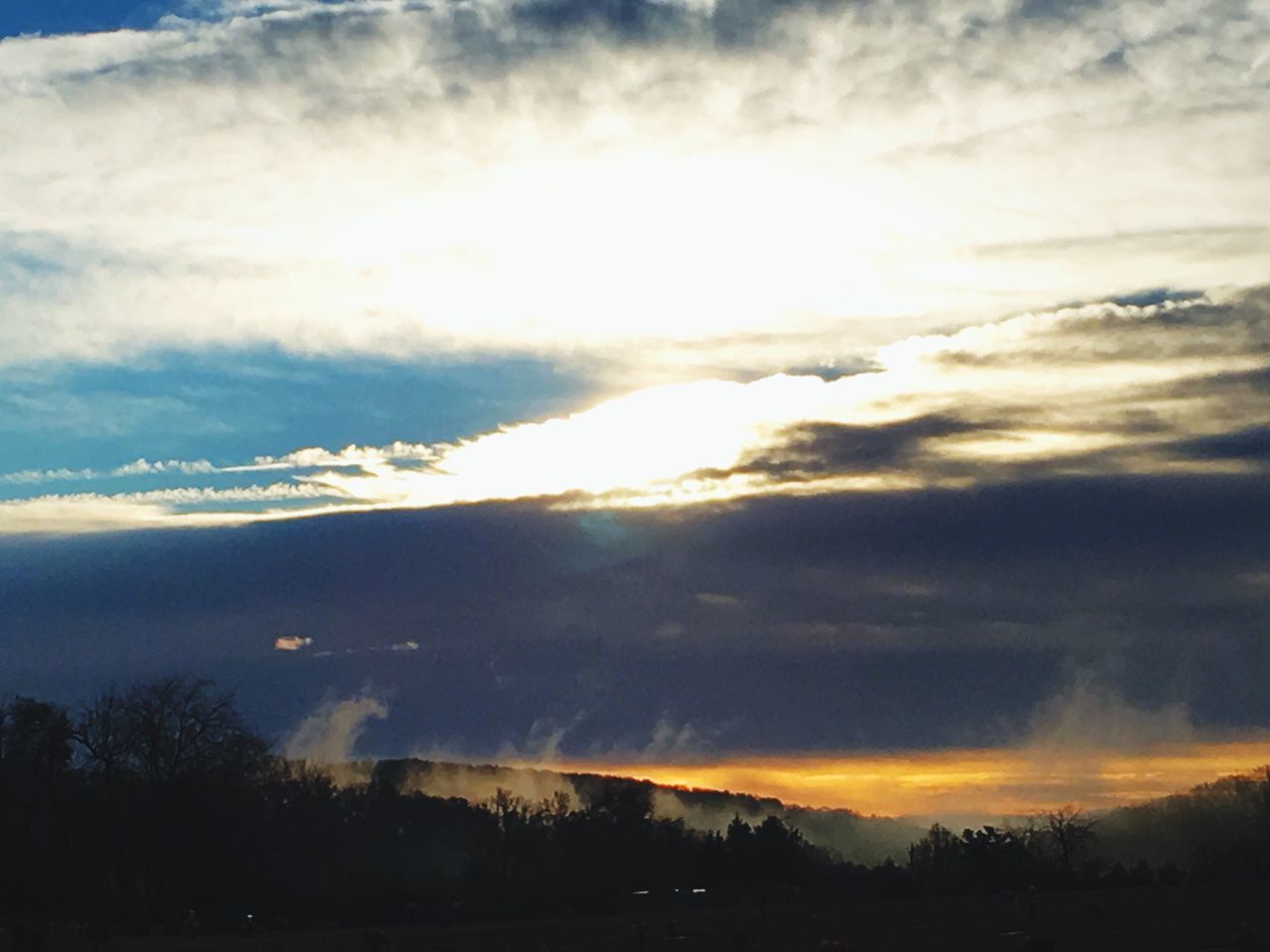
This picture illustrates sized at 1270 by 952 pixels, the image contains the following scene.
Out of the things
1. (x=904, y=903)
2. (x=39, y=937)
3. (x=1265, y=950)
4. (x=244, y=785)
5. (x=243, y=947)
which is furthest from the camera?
(x=244, y=785)

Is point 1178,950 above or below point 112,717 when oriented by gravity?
below

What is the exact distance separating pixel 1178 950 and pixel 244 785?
117m

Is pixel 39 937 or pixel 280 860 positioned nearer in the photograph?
pixel 39 937

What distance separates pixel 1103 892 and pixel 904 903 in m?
24.1

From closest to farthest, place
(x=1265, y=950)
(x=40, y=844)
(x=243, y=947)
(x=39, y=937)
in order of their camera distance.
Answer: (x=1265, y=950), (x=39, y=937), (x=243, y=947), (x=40, y=844)

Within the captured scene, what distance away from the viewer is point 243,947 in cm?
12369

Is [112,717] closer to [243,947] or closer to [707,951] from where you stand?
[243,947]

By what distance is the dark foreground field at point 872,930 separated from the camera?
105750mm

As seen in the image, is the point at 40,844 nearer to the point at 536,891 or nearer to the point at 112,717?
the point at 112,717

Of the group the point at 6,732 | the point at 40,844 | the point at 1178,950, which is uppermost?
the point at 6,732

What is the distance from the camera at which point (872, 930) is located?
12431 centimetres

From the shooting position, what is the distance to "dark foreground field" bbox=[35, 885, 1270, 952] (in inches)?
4163

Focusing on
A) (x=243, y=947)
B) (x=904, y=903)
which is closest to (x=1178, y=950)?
(x=243, y=947)

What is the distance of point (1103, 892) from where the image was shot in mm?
178125
